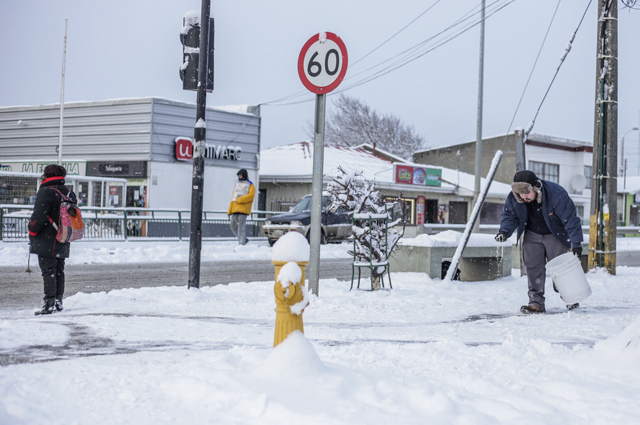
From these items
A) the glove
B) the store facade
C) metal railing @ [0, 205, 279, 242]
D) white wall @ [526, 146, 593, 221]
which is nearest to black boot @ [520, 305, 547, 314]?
the glove

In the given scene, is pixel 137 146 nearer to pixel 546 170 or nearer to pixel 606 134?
pixel 606 134

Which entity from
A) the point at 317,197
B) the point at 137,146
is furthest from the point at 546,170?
the point at 317,197

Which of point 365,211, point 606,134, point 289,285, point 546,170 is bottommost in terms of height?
point 289,285

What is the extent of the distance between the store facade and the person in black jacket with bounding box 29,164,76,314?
16.5 meters

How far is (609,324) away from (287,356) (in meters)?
3.99

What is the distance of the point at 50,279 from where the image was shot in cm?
673

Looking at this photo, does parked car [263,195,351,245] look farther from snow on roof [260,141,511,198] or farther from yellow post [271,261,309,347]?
yellow post [271,261,309,347]

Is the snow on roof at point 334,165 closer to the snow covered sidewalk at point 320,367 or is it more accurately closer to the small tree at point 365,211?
the small tree at point 365,211

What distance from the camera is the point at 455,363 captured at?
14.1 ft

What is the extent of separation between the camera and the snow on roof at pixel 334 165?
2916cm

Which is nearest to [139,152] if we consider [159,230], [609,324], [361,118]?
[159,230]

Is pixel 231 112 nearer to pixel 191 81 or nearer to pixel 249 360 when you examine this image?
pixel 191 81

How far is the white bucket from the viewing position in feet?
22.4

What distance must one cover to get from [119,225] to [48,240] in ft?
34.8
